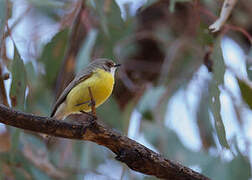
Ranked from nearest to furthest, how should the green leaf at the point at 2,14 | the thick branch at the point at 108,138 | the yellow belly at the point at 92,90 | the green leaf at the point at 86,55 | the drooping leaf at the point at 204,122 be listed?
the thick branch at the point at 108,138 < the green leaf at the point at 2,14 < the yellow belly at the point at 92,90 < the green leaf at the point at 86,55 < the drooping leaf at the point at 204,122

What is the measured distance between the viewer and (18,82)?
2.85 meters

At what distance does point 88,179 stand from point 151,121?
961mm

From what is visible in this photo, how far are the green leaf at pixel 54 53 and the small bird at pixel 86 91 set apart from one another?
2.46ft

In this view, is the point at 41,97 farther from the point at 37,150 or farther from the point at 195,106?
the point at 195,106

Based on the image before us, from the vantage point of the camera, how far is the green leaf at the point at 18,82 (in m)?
2.81

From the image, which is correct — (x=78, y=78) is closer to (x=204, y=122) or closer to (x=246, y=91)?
(x=246, y=91)

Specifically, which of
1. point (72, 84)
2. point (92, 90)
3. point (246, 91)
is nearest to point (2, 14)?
point (72, 84)

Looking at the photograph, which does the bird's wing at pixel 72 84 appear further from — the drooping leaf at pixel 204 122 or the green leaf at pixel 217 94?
the drooping leaf at pixel 204 122

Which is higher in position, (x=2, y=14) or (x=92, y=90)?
(x=2, y=14)

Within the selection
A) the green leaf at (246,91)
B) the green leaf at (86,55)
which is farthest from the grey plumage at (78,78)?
the green leaf at (246,91)

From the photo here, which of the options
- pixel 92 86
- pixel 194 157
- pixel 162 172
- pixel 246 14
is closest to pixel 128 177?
pixel 194 157

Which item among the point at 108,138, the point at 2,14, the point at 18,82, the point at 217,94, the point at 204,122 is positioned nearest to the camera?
the point at 108,138

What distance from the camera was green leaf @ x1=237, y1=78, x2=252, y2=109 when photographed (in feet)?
10.3

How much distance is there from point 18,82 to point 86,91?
0.46m
